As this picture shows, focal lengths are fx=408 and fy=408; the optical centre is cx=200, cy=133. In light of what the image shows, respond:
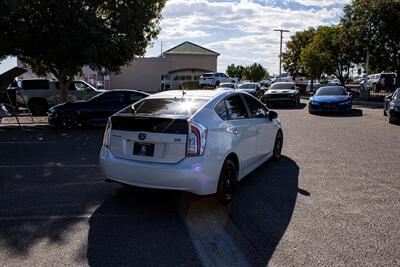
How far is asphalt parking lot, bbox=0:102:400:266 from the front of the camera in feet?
13.1

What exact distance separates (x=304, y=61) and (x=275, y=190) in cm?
3673

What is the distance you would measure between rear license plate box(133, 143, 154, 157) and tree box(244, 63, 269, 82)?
70182mm

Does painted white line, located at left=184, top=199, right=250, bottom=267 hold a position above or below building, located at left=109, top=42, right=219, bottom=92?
below

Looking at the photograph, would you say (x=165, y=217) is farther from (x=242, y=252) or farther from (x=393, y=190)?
(x=393, y=190)

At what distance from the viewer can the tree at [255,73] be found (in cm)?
7444

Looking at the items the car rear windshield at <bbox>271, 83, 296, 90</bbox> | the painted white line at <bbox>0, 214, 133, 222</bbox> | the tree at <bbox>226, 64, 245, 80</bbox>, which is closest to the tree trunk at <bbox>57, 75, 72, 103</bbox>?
the car rear windshield at <bbox>271, 83, 296, 90</bbox>

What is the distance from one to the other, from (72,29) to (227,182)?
12.2m

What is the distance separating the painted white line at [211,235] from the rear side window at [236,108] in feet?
4.43

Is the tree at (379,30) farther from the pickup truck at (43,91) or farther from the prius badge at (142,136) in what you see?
the prius badge at (142,136)

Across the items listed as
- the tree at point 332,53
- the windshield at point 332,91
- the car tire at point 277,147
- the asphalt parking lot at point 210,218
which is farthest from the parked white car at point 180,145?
the tree at point 332,53

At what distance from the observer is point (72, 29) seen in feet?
51.1

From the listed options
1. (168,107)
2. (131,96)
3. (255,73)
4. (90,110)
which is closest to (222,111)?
(168,107)

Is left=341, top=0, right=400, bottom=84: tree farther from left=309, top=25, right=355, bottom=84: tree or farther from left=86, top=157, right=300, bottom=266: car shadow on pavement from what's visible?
left=86, top=157, right=300, bottom=266: car shadow on pavement

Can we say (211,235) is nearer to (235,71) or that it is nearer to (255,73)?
(255,73)
